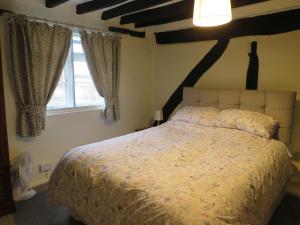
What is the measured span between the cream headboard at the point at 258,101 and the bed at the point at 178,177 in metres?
0.01

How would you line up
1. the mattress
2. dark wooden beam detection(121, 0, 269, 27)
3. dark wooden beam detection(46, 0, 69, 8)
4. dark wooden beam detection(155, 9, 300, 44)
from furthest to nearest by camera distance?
1. dark wooden beam detection(155, 9, 300, 44)
2. dark wooden beam detection(121, 0, 269, 27)
3. dark wooden beam detection(46, 0, 69, 8)
4. the mattress

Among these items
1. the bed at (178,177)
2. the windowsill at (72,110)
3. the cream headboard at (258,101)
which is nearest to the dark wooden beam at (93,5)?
the windowsill at (72,110)

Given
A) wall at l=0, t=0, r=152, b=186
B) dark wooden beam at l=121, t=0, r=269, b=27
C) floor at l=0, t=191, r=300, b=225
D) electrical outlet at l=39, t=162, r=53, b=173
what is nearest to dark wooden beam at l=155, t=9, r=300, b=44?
dark wooden beam at l=121, t=0, r=269, b=27

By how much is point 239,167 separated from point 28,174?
2247mm

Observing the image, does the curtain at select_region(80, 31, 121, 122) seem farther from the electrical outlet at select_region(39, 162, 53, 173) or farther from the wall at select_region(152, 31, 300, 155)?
the electrical outlet at select_region(39, 162, 53, 173)

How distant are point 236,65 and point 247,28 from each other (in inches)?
19.6

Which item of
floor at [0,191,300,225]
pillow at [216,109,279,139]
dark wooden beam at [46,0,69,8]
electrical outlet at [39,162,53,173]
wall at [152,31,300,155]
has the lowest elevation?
floor at [0,191,300,225]

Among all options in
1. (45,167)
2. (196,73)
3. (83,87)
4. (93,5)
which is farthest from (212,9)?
(45,167)

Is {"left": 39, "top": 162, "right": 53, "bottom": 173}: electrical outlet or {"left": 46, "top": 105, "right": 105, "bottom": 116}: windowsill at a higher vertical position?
{"left": 46, "top": 105, "right": 105, "bottom": 116}: windowsill

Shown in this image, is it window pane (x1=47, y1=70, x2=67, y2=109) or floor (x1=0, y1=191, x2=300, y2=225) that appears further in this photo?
window pane (x1=47, y1=70, x2=67, y2=109)

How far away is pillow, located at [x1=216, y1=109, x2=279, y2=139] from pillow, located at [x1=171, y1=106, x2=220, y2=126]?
0.34 feet

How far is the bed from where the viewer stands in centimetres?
129

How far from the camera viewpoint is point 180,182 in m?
1.47

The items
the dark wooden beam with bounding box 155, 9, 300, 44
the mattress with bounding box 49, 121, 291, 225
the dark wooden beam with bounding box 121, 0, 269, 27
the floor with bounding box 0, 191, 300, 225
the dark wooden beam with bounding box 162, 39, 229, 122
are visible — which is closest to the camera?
the mattress with bounding box 49, 121, 291, 225
